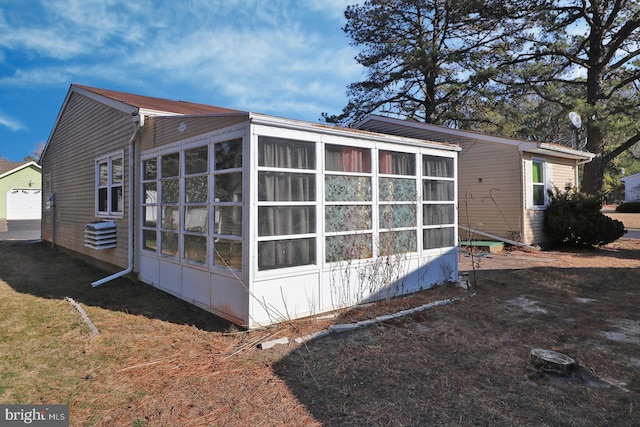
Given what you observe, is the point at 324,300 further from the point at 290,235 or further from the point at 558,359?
the point at 558,359

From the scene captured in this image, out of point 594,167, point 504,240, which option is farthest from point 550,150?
point 594,167

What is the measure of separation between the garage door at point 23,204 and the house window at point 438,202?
29982 mm

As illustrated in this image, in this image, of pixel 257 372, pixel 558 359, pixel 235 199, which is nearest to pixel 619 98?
pixel 558 359

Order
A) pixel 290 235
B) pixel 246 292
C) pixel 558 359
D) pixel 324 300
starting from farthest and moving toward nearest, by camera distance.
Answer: pixel 324 300, pixel 290 235, pixel 246 292, pixel 558 359

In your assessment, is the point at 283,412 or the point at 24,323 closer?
the point at 283,412

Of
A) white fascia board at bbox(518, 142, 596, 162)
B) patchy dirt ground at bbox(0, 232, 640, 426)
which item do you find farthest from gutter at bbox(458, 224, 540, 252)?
patchy dirt ground at bbox(0, 232, 640, 426)

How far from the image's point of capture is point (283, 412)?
9.11 ft

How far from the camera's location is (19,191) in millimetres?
27297

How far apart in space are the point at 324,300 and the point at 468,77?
15.9 m

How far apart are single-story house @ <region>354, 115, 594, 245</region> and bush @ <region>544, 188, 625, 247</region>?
41 cm

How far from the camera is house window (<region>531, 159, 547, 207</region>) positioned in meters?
11.5

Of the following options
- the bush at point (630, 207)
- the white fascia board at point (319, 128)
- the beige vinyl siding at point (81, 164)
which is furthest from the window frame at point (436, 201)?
the bush at point (630, 207)

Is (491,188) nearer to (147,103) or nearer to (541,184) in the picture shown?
(541,184)

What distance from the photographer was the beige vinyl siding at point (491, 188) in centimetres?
1114
